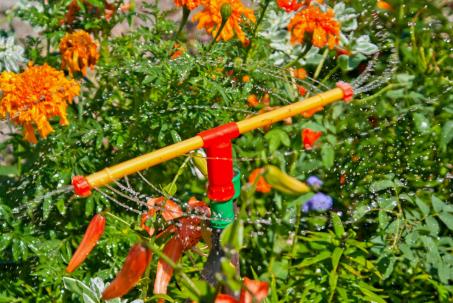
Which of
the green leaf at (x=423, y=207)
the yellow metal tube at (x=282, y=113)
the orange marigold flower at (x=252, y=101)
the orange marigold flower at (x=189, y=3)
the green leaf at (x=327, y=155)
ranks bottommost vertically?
the green leaf at (x=423, y=207)

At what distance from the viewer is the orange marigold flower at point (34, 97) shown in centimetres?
141

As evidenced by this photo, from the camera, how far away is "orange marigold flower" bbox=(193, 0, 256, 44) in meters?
1.53

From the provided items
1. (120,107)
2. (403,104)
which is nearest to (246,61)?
(120,107)

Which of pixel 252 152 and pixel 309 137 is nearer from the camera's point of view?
pixel 309 137

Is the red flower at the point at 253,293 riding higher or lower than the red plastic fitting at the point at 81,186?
lower

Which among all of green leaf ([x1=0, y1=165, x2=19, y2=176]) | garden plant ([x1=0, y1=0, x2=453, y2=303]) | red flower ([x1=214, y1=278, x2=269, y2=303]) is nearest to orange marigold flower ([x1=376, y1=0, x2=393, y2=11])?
garden plant ([x1=0, y1=0, x2=453, y2=303])

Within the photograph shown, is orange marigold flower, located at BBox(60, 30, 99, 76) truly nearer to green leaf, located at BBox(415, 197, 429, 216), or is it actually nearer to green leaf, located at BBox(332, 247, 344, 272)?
green leaf, located at BBox(332, 247, 344, 272)

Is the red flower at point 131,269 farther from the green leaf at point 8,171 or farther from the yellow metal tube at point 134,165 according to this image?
the green leaf at point 8,171

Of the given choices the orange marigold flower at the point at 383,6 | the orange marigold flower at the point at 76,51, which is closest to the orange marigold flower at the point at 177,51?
the orange marigold flower at the point at 76,51

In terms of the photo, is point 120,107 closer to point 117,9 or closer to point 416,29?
point 117,9

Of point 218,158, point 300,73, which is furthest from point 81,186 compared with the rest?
point 300,73

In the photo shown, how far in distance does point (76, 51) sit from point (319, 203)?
2.33 ft

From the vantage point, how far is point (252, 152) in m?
1.36

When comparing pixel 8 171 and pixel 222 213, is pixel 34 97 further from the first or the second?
pixel 222 213
